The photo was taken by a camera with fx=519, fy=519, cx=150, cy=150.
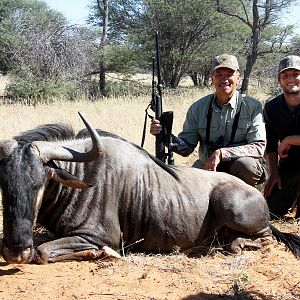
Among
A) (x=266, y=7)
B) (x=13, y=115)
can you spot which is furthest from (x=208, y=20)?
(x=13, y=115)

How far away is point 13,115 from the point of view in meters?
12.9

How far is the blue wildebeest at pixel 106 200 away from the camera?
367 cm

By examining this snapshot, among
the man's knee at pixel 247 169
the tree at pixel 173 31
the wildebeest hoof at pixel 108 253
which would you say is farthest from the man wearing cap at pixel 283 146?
the tree at pixel 173 31

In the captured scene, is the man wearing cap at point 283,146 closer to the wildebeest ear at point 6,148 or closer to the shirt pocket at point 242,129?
the shirt pocket at point 242,129

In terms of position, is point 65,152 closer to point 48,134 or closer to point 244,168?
point 48,134

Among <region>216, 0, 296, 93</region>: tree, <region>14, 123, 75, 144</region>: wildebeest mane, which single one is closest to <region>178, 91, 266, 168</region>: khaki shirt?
<region>14, 123, 75, 144</region>: wildebeest mane

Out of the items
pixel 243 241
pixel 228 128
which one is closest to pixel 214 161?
pixel 228 128

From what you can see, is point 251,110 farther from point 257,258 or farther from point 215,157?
point 257,258

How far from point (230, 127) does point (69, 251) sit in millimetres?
2381

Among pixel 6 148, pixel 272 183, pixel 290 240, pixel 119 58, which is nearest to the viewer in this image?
pixel 6 148

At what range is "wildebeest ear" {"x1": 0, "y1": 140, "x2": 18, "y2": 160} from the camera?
3725 mm

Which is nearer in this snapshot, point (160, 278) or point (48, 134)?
point (160, 278)

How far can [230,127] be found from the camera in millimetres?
5680

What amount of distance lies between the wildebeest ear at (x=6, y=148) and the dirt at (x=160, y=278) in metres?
0.91
